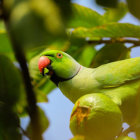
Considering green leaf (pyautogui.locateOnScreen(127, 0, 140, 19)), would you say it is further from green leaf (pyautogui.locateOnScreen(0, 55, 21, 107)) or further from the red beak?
the red beak

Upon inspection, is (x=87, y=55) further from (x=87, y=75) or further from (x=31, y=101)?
(x=31, y=101)

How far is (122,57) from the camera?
653 millimetres

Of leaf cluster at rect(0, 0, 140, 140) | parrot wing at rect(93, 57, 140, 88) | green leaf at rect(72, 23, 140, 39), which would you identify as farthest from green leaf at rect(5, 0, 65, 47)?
parrot wing at rect(93, 57, 140, 88)

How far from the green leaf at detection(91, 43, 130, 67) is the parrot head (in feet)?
0.19

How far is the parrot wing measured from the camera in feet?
2.08

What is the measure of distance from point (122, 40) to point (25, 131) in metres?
0.39

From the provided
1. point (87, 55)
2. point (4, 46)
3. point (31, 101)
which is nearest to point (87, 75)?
point (87, 55)

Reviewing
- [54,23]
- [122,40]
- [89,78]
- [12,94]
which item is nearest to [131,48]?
[122,40]

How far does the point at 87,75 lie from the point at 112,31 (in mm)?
154

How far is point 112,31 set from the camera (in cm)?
55

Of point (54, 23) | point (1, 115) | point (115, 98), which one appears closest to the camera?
point (54, 23)

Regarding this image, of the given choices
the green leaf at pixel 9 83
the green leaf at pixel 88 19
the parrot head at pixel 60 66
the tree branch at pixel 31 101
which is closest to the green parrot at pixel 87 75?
the parrot head at pixel 60 66

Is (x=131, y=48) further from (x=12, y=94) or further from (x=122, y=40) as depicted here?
(x=12, y=94)

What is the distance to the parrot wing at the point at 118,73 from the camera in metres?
0.63
